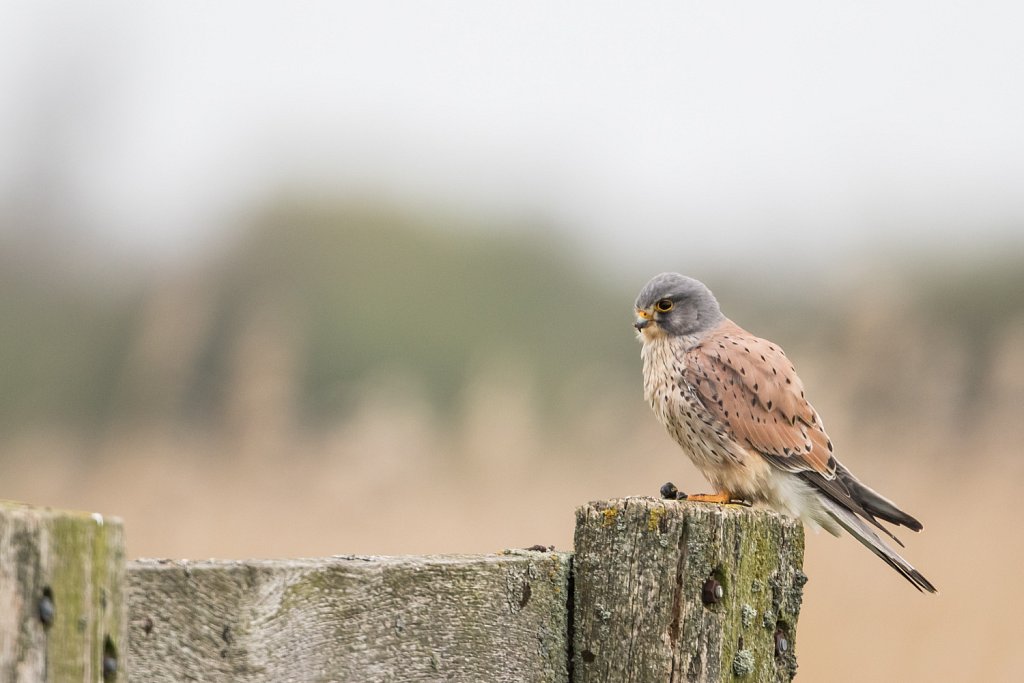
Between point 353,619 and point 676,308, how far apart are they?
2512mm

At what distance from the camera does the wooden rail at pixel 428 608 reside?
1.25 metres

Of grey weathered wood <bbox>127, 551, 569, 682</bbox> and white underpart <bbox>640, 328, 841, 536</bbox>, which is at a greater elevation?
white underpart <bbox>640, 328, 841, 536</bbox>

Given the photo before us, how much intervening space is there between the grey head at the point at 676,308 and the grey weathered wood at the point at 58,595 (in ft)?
9.32

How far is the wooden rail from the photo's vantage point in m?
1.25

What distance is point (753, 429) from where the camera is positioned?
3721mm

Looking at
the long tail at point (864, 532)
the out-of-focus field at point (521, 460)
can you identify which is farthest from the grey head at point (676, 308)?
the out-of-focus field at point (521, 460)

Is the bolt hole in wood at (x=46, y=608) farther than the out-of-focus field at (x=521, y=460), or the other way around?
the out-of-focus field at (x=521, y=460)

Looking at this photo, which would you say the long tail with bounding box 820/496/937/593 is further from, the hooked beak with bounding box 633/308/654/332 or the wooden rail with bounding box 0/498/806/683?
the wooden rail with bounding box 0/498/806/683

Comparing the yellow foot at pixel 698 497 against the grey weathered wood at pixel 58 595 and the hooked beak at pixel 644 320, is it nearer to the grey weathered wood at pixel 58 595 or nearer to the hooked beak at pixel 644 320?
the hooked beak at pixel 644 320

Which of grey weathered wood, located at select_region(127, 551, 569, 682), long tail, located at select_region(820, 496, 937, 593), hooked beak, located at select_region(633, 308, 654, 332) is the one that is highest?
hooked beak, located at select_region(633, 308, 654, 332)

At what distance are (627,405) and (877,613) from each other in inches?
60.6

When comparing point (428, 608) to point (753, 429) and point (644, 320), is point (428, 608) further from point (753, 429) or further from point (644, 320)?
point (644, 320)

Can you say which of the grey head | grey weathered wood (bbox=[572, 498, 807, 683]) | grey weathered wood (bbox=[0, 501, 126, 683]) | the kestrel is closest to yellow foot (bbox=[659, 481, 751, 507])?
the kestrel

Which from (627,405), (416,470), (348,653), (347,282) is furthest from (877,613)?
(347,282)
